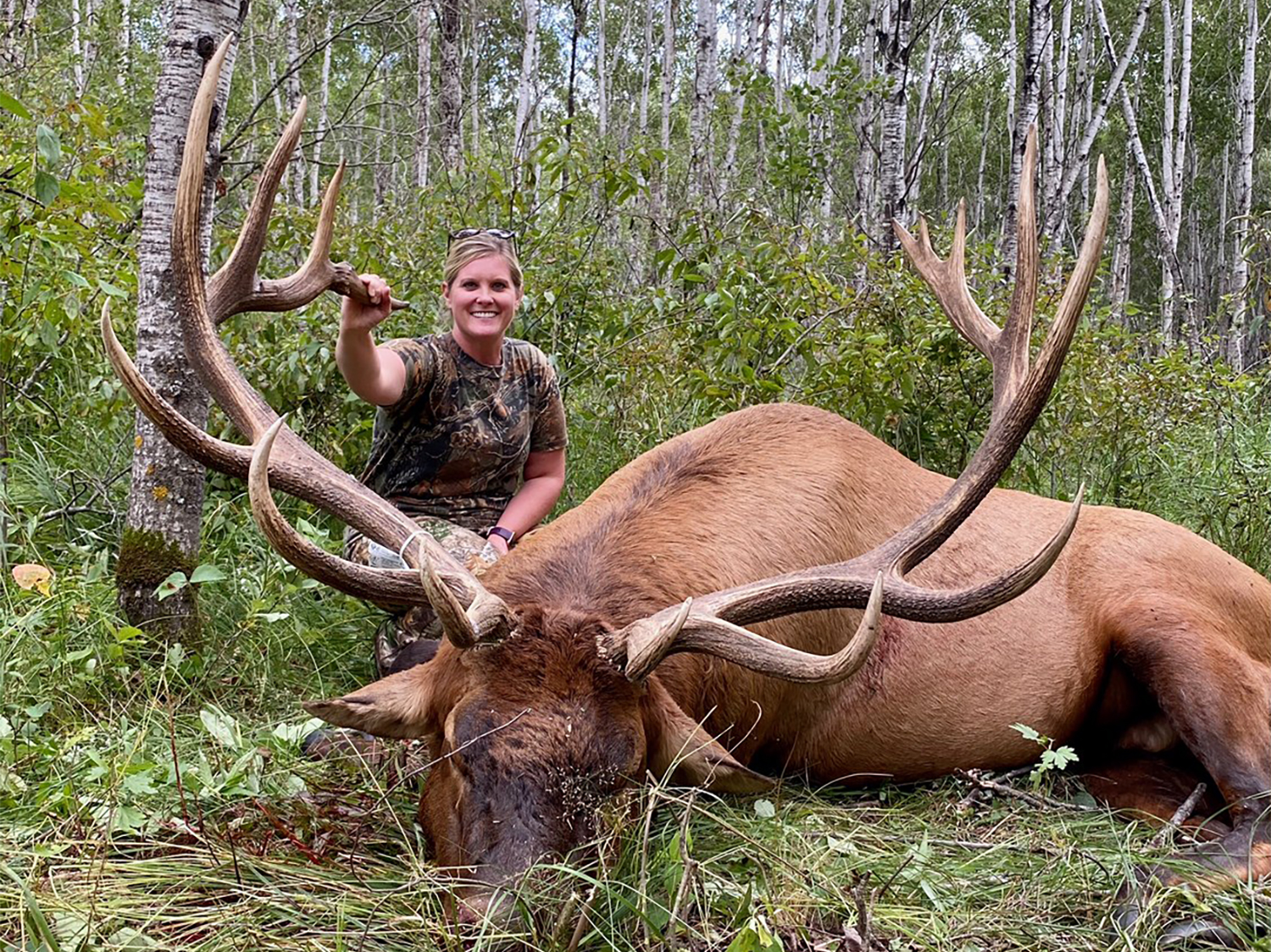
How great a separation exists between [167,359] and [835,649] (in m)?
2.76

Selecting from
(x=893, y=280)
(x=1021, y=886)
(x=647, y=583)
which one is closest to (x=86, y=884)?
(x=647, y=583)

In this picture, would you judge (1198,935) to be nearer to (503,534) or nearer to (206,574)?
(503,534)

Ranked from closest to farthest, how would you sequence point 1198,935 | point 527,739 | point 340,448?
point 527,739, point 1198,935, point 340,448

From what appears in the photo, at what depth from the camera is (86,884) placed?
2.67m

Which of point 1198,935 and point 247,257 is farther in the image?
point 247,257

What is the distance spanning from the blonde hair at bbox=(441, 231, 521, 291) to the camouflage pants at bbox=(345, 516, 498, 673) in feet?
3.60

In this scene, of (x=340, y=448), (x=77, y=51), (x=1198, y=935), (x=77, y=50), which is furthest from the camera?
(x=77, y=50)

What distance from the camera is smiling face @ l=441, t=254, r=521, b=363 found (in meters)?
4.77

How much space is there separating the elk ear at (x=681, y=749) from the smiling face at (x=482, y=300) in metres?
2.21

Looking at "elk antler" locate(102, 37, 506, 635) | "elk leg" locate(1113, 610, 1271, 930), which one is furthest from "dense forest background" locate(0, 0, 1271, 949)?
"elk antler" locate(102, 37, 506, 635)

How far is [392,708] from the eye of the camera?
10.1ft

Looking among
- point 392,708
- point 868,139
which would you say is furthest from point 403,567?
point 868,139

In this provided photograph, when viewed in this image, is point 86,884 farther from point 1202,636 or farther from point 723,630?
point 1202,636

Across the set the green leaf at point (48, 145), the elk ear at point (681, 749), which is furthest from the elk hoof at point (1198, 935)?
the green leaf at point (48, 145)
